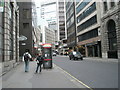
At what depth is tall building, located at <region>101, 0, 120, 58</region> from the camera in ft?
81.1

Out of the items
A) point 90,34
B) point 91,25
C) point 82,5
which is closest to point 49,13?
point 82,5

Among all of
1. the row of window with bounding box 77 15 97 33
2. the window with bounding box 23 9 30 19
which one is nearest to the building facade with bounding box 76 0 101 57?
the row of window with bounding box 77 15 97 33

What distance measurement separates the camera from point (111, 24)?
90.7 feet

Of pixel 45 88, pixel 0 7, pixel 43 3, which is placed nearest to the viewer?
pixel 45 88

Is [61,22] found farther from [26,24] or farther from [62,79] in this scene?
[62,79]

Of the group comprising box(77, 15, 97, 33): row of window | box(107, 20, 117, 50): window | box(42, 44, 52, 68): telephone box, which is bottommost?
box(42, 44, 52, 68): telephone box

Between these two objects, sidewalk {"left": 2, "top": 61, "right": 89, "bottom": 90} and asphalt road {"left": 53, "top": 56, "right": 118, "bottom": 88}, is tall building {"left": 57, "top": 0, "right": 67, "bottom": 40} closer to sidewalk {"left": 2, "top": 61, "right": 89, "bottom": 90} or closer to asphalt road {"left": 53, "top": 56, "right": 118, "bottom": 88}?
asphalt road {"left": 53, "top": 56, "right": 118, "bottom": 88}

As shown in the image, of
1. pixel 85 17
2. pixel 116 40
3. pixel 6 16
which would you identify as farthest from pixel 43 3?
pixel 6 16

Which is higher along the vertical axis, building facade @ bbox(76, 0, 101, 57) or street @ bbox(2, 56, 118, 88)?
building facade @ bbox(76, 0, 101, 57)

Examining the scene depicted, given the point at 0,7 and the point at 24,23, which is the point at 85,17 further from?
the point at 0,7

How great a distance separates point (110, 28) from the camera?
1100 inches

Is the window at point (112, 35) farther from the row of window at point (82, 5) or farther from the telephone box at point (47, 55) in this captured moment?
the telephone box at point (47, 55)

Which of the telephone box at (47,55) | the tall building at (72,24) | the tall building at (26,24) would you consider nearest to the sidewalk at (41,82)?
the telephone box at (47,55)

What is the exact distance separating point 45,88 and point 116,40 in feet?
75.5
